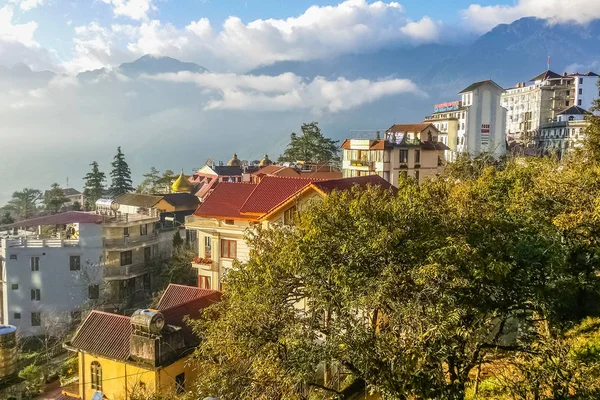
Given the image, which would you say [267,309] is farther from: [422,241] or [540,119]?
[540,119]

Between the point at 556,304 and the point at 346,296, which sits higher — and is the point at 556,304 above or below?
below

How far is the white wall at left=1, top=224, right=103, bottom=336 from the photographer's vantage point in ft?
108

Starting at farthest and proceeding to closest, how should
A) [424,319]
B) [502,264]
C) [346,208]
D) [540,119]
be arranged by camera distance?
[540,119], [346,208], [502,264], [424,319]

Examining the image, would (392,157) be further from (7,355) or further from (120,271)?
(7,355)

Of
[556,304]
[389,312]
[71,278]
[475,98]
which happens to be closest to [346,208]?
[389,312]

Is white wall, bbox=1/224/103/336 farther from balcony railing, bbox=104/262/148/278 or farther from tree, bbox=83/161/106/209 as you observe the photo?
tree, bbox=83/161/106/209

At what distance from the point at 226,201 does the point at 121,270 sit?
42.8 ft

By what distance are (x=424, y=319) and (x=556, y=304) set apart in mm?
5672

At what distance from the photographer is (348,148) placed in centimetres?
4434

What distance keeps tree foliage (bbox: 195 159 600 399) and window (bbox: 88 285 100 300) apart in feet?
78.6

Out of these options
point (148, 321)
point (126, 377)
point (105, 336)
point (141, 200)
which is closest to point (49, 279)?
point (141, 200)

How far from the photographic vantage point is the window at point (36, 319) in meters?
33.0

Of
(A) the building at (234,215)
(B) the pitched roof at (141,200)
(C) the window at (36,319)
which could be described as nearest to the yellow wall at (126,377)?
(A) the building at (234,215)

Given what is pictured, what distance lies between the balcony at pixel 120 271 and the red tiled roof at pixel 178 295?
Answer: 1206 cm
